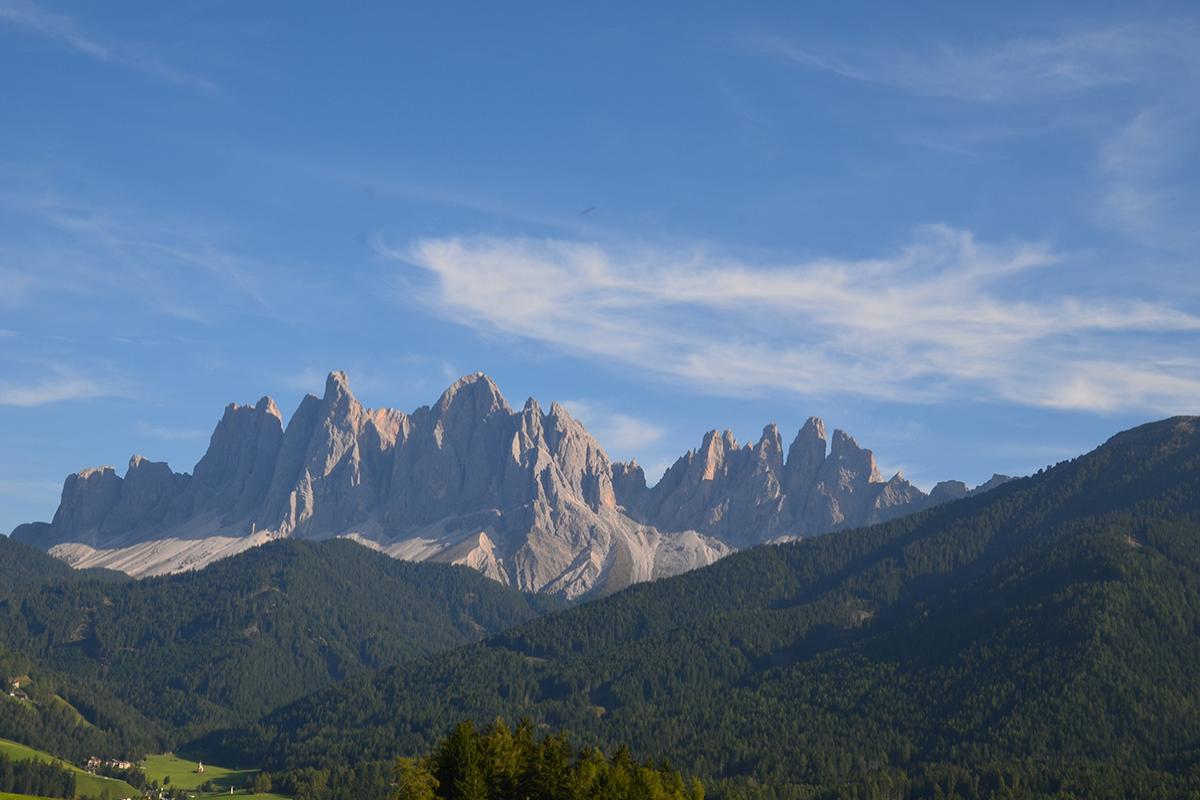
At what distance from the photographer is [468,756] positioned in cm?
15525

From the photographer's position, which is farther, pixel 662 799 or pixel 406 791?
pixel 662 799

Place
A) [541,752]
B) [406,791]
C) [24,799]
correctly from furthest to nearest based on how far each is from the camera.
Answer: [24,799] → [541,752] → [406,791]

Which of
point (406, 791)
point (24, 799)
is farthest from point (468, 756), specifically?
point (24, 799)

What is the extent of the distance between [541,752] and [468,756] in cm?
906

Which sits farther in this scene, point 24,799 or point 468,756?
point 24,799

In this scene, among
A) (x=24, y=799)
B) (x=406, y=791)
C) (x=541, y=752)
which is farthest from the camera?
(x=24, y=799)

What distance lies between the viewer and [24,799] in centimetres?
17175

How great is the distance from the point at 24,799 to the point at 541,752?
6508 centimetres

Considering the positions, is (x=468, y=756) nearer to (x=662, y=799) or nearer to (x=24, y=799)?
(x=662, y=799)

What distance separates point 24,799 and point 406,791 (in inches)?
2169

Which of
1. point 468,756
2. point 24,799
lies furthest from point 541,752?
point 24,799

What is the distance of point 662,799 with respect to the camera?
165 m

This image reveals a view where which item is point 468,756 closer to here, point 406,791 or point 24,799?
point 406,791

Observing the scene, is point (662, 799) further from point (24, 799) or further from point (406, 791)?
point (24, 799)
